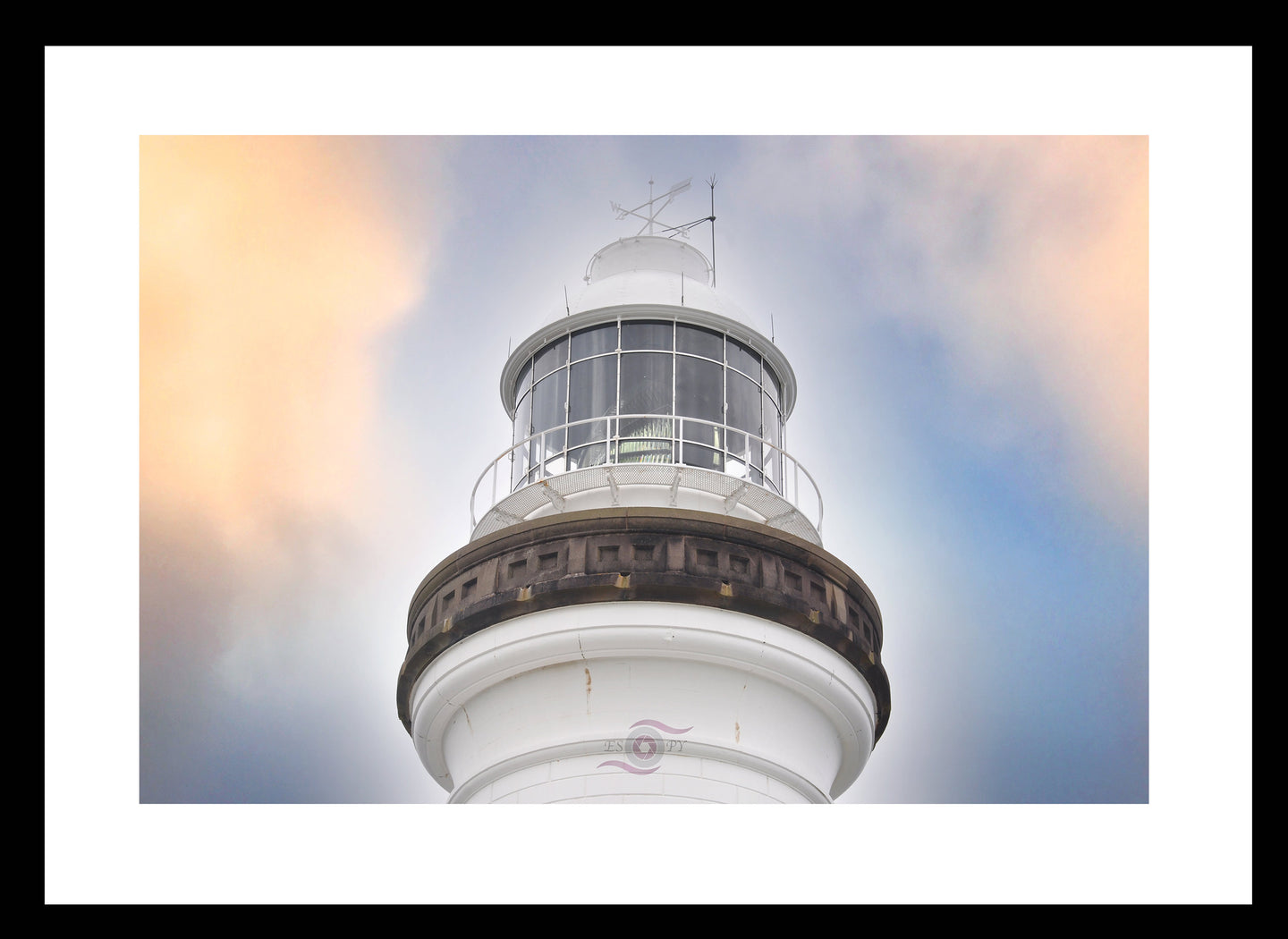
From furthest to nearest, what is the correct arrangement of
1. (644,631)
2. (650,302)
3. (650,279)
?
(650,279) < (650,302) < (644,631)

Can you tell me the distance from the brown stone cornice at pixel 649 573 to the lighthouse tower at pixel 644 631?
0.06ft

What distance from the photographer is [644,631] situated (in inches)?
472

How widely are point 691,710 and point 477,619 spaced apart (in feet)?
6.87

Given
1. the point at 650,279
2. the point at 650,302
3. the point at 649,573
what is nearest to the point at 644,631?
the point at 649,573

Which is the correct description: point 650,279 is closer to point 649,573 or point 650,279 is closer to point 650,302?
point 650,302

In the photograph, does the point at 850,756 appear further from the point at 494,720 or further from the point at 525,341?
the point at 525,341

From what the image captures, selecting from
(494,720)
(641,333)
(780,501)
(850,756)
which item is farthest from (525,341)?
(850,756)

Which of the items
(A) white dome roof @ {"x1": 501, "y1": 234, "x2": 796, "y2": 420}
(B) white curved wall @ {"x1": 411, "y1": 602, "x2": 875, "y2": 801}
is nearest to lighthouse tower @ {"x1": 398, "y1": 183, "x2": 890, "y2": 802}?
(B) white curved wall @ {"x1": 411, "y1": 602, "x2": 875, "y2": 801}

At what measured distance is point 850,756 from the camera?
13.4 metres

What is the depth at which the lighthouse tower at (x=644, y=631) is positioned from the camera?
39.6 feet

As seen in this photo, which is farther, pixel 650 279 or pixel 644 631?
pixel 650 279

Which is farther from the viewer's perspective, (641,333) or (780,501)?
(641,333)

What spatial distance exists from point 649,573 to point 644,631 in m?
0.51

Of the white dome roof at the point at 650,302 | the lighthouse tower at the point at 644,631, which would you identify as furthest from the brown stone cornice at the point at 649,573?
the white dome roof at the point at 650,302
